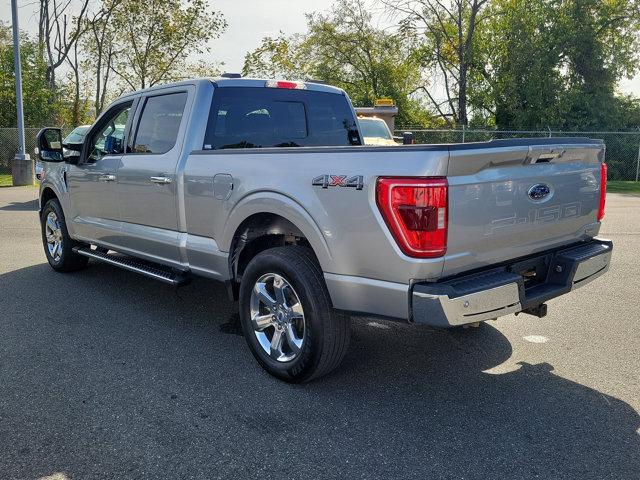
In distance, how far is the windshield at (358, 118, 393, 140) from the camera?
43.3 feet

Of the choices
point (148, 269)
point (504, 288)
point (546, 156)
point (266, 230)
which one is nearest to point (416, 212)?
point (504, 288)

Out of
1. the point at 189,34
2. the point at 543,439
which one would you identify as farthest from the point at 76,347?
the point at 189,34

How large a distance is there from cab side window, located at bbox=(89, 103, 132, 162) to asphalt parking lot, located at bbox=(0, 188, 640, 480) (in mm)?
1444

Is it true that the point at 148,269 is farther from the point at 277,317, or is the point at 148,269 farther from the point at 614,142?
the point at 614,142

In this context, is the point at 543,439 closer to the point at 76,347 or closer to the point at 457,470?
the point at 457,470

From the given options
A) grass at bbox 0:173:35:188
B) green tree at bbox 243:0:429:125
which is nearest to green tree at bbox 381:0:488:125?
green tree at bbox 243:0:429:125

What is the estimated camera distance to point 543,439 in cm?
314

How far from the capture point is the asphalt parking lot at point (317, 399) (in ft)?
9.60

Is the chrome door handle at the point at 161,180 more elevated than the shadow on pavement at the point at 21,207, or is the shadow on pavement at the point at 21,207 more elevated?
the chrome door handle at the point at 161,180

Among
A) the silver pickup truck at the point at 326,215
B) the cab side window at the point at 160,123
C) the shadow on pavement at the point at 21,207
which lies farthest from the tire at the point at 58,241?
the shadow on pavement at the point at 21,207

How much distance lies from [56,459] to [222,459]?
81 cm

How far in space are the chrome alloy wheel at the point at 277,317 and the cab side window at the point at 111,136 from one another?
2.37m

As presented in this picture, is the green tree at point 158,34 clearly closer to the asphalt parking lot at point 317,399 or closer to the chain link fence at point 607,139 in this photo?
the chain link fence at point 607,139

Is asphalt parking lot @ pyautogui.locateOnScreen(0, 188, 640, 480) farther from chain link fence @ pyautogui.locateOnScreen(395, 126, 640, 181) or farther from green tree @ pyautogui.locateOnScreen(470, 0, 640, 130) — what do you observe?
green tree @ pyautogui.locateOnScreen(470, 0, 640, 130)
